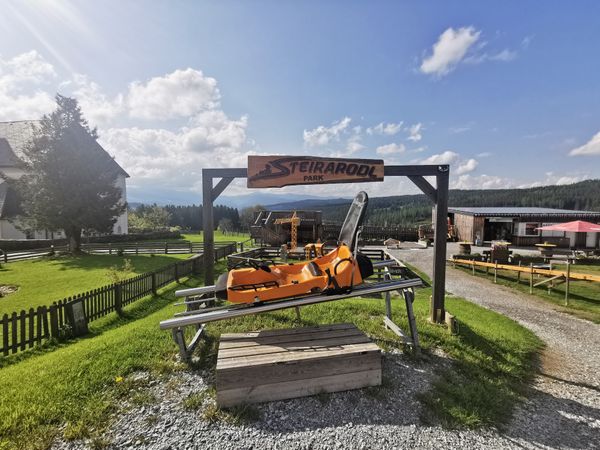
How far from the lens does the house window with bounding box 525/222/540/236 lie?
1123 inches

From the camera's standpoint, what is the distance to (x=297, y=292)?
4105 millimetres

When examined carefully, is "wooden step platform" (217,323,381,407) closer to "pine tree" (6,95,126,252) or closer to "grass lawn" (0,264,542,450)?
"grass lawn" (0,264,542,450)

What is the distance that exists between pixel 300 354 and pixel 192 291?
83.3 inches

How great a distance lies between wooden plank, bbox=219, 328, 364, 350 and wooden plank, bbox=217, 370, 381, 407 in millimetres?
587

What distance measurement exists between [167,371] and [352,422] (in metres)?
2.65

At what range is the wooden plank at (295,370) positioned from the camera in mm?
3465

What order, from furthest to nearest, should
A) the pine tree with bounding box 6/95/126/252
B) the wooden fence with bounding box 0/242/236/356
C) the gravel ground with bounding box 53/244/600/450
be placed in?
the pine tree with bounding box 6/95/126/252, the wooden fence with bounding box 0/242/236/356, the gravel ground with bounding box 53/244/600/450

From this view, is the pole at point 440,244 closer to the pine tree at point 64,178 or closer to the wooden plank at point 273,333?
the wooden plank at point 273,333

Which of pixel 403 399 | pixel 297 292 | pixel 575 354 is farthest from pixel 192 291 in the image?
pixel 575 354

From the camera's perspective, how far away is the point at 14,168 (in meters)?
33.1

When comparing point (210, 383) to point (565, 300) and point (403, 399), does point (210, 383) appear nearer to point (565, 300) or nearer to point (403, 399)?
point (403, 399)

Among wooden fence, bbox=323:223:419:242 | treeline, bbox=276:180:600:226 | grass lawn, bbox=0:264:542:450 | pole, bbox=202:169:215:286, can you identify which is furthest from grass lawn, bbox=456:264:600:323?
treeline, bbox=276:180:600:226

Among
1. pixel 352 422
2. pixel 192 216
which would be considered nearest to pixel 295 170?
pixel 352 422

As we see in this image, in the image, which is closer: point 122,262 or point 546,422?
point 546,422
